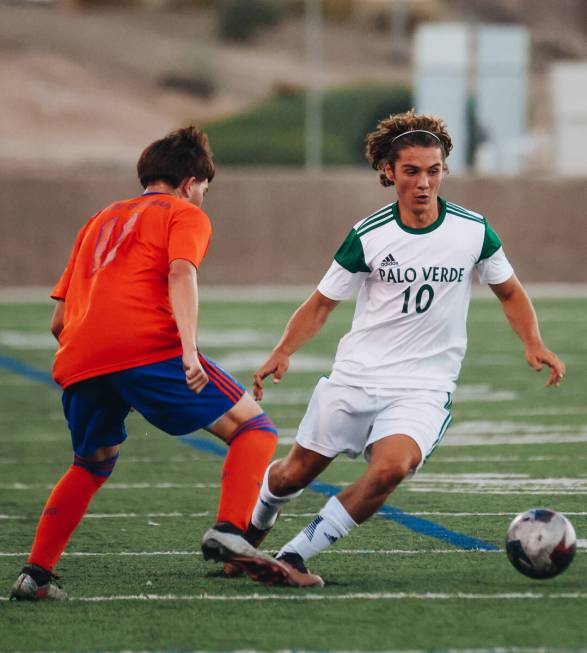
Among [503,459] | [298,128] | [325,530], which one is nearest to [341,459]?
[503,459]

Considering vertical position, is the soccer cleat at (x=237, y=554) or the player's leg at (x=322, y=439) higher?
the player's leg at (x=322, y=439)

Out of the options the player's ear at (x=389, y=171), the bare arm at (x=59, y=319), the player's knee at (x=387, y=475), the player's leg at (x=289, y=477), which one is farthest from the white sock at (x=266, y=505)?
the player's ear at (x=389, y=171)

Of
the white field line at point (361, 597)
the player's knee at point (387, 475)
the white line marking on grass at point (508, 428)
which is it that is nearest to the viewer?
the white field line at point (361, 597)

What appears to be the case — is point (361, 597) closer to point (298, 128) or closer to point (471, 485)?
point (471, 485)

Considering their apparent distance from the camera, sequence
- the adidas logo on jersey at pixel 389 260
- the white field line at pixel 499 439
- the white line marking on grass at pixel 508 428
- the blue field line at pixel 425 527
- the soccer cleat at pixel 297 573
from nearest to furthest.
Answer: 1. the soccer cleat at pixel 297 573
2. the adidas logo on jersey at pixel 389 260
3. the blue field line at pixel 425 527
4. the white field line at pixel 499 439
5. the white line marking on grass at pixel 508 428

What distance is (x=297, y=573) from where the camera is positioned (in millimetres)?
5965

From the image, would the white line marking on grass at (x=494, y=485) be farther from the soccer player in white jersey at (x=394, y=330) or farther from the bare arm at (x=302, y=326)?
the bare arm at (x=302, y=326)

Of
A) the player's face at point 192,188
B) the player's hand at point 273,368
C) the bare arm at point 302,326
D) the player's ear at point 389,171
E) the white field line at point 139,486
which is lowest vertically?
the white field line at point 139,486

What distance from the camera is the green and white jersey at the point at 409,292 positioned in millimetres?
6152

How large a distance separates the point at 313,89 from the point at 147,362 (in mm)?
33472

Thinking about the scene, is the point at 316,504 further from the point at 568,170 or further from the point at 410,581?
the point at 568,170

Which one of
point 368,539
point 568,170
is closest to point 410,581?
point 368,539

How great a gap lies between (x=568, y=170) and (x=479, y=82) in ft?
7.21

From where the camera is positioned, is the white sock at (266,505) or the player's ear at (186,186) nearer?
the player's ear at (186,186)
